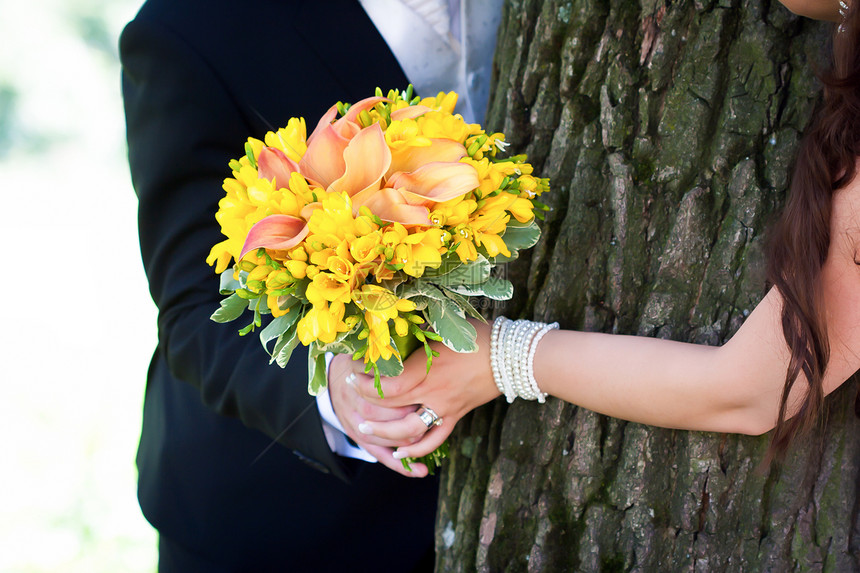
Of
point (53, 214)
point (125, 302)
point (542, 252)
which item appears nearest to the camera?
point (542, 252)

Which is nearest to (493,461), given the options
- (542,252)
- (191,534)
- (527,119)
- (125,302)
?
(542,252)

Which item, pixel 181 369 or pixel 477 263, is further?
pixel 181 369

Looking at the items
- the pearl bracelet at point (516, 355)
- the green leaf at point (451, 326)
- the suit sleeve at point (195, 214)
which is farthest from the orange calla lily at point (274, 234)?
the suit sleeve at point (195, 214)

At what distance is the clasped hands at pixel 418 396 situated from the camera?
160cm

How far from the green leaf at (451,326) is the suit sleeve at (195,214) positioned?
0.58m

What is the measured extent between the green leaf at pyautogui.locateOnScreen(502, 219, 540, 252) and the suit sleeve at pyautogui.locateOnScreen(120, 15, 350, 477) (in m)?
0.71

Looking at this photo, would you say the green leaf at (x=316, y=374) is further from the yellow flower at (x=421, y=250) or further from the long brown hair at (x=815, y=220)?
the long brown hair at (x=815, y=220)

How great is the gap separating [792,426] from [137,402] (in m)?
4.90

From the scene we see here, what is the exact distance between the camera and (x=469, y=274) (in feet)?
4.41

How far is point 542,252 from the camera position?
5.64 feet

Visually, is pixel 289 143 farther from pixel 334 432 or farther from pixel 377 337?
pixel 334 432

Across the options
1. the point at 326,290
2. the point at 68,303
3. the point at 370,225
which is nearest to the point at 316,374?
the point at 326,290

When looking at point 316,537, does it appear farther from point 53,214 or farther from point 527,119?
point 53,214

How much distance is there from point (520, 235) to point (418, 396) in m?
0.48
